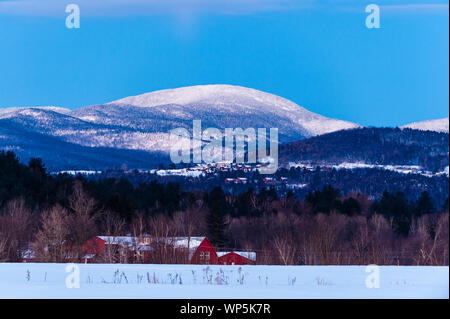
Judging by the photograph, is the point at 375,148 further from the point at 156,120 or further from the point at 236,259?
the point at 236,259

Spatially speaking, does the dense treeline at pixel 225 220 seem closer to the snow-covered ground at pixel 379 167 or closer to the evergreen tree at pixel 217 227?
the evergreen tree at pixel 217 227

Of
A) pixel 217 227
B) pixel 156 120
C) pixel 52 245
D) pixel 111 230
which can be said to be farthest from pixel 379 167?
pixel 52 245

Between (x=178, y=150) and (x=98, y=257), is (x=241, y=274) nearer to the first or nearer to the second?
(x=98, y=257)

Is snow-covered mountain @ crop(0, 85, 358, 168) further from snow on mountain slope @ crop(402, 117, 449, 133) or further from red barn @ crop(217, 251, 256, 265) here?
red barn @ crop(217, 251, 256, 265)

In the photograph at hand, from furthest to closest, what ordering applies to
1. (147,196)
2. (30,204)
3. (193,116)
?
(193,116), (147,196), (30,204)

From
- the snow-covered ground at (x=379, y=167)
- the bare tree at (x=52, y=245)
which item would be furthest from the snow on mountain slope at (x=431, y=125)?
the bare tree at (x=52, y=245)
